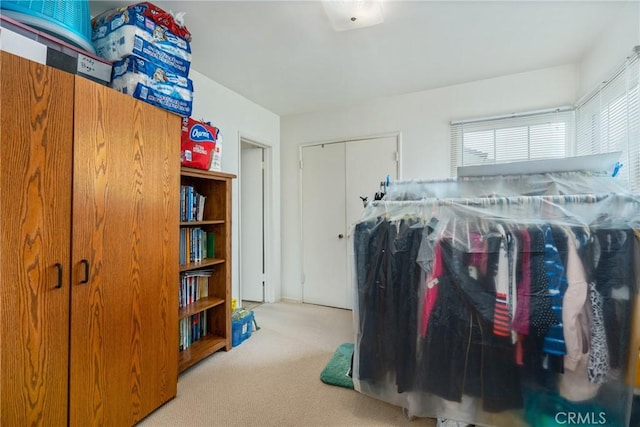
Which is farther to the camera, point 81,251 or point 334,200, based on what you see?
point 334,200

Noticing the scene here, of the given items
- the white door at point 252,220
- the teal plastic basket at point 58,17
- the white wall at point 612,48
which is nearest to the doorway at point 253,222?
the white door at point 252,220

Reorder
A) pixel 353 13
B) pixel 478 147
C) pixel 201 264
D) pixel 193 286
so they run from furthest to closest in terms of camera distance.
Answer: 1. pixel 478 147
2. pixel 193 286
3. pixel 201 264
4. pixel 353 13

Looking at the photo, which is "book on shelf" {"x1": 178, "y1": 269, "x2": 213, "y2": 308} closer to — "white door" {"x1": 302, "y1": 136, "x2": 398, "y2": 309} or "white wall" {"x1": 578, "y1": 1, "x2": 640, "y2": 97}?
"white door" {"x1": 302, "y1": 136, "x2": 398, "y2": 309}

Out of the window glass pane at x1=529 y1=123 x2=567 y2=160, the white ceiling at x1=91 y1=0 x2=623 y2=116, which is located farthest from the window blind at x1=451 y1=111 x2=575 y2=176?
the white ceiling at x1=91 y1=0 x2=623 y2=116

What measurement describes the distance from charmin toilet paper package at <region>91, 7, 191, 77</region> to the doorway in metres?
1.88

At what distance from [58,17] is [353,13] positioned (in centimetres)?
158

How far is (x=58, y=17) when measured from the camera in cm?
132

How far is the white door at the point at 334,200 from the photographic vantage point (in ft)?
10.5

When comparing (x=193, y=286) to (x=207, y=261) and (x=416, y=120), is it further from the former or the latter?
(x=416, y=120)

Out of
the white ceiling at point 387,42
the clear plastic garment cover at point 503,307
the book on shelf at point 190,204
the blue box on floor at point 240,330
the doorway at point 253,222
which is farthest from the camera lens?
the doorway at point 253,222

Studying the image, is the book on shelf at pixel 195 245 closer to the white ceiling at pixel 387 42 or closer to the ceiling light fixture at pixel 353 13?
the white ceiling at pixel 387 42

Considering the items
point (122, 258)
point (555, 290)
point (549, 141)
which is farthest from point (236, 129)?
point (549, 141)

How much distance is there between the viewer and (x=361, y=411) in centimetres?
164

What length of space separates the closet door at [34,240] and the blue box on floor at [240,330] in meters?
1.31
